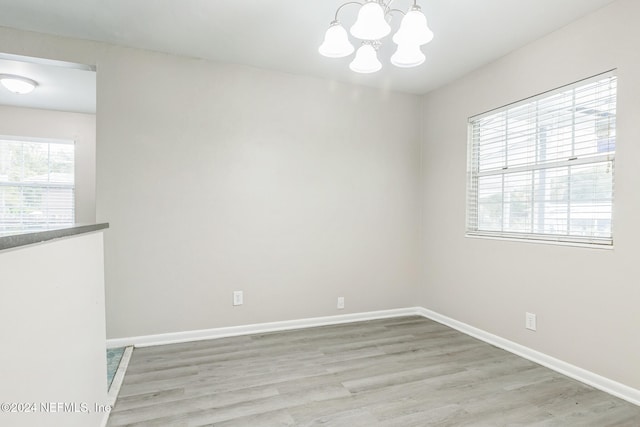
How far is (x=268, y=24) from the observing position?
2.60 metres

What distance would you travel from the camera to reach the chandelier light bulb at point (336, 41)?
196cm

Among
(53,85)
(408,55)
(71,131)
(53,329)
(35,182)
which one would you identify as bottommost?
(53,329)

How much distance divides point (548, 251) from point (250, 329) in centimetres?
267

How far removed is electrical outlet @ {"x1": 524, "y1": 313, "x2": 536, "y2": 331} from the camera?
277 cm

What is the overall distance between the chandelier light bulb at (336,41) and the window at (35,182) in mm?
4740

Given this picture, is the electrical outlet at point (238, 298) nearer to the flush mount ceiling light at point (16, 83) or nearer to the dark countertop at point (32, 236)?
the dark countertop at point (32, 236)

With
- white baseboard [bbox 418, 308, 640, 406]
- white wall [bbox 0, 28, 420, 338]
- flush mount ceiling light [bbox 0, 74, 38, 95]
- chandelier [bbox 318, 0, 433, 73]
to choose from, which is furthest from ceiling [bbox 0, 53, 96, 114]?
white baseboard [bbox 418, 308, 640, 406]

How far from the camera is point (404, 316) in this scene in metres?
3.95

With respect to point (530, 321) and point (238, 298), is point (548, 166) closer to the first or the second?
point (530, 321)

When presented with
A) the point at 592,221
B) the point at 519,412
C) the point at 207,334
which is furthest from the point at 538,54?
the point at 207,334

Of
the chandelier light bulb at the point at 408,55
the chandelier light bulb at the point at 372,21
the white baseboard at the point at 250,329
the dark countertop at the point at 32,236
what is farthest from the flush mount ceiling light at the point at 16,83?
the chandelier light bulb at the point at 408,55

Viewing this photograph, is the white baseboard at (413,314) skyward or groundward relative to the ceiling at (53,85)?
groundward

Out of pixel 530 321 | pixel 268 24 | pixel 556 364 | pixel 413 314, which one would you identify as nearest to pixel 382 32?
pixel 268 24

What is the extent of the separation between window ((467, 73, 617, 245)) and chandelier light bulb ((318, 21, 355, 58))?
5.90 ft
